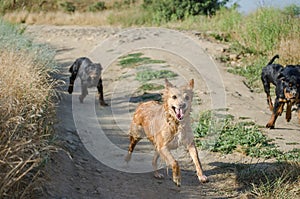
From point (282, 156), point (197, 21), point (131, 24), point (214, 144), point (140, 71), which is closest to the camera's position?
point (282, 156)

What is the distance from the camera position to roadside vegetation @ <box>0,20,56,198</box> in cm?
344

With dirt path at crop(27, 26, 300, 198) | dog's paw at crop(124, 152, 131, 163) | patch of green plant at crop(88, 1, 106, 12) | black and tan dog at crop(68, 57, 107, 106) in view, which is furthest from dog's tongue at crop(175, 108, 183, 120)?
patch of green plant at crop(88, 1, 106, 12)

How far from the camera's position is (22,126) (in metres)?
3.99

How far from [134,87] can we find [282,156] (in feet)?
14.4

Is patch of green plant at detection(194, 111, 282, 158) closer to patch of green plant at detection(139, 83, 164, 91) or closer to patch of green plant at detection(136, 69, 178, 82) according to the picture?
patch of green plant at detection(139, 83, 164, 91)

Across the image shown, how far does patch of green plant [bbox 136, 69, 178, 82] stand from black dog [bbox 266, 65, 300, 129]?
A: 330 cm

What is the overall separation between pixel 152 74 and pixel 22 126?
6214 millimetres

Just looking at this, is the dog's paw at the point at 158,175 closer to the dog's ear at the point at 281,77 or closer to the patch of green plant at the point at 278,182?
the patch of green plant at the point at 278,182

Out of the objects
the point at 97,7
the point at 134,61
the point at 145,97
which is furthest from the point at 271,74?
the point at 97,7

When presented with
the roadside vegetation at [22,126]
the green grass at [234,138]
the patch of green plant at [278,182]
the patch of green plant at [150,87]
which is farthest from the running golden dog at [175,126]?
the patch of green plant at [150,87]

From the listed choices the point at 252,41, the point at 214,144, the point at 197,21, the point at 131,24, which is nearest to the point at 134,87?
the point at 214,144

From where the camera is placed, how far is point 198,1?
83.1ft

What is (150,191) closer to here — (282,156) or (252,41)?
(282,156)

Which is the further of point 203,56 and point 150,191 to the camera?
point 203,56
